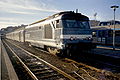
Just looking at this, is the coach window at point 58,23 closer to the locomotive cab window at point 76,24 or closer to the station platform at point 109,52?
the locomotive cab window at point 76,24

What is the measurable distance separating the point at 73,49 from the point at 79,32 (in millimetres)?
1346

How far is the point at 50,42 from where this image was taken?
10.8m

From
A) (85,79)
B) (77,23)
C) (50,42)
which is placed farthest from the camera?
(50,42)

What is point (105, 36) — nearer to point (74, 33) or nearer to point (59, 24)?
point (74, 33)

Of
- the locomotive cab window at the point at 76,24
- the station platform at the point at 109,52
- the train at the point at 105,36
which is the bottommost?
the station platform at the point at 109,52

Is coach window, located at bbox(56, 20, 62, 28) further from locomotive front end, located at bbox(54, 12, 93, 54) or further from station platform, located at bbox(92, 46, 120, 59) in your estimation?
station platform, located at bbox(92, 46, 120, 59)

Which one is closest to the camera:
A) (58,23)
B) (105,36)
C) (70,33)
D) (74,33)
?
(70,33)

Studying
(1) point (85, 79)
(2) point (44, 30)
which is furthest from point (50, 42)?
(1) point (85, 79)

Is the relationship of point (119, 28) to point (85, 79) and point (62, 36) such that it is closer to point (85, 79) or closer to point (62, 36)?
point (62, 36)

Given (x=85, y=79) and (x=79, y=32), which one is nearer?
(x=85, y=79)

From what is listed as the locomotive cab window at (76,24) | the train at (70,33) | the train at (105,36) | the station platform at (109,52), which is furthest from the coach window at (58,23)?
the train at (105,36)

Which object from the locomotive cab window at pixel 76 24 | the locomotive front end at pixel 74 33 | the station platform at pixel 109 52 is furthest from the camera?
the station platform at pixel 109 52

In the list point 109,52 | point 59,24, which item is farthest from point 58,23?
point 109,52

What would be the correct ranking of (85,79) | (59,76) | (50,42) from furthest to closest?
(50,42) → (59,76) → (85,79)
